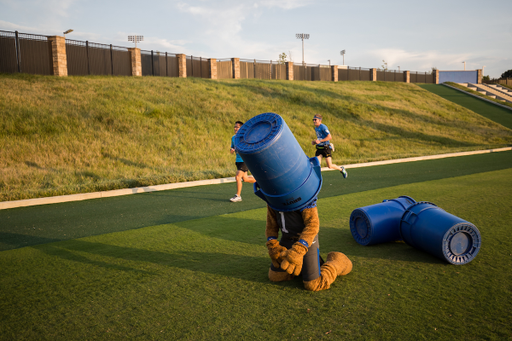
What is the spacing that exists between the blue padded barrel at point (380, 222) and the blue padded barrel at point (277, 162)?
65.1 inches

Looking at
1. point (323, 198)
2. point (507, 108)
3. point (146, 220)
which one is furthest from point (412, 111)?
point (146, 220)

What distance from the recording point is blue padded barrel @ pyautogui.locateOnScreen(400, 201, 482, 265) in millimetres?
3904

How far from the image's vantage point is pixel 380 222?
4570mm

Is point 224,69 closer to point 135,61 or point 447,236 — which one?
point 135,61

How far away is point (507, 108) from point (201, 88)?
118 ft

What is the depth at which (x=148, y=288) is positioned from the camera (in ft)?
12.0

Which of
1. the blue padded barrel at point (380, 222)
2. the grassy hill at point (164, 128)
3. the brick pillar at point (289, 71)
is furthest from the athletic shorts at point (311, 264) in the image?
the brick pillar at point (289, 71)

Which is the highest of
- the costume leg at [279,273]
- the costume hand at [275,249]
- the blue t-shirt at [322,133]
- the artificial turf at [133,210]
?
the blue t-shirt at [322,133]

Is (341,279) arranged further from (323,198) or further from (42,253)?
(323,198)

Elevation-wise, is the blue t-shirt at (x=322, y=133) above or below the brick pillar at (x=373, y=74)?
below

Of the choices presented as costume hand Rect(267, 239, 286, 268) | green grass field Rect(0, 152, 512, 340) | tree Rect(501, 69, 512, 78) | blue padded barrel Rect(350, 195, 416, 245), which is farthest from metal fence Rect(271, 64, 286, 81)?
tree Rect(501, 69, 512, 78)

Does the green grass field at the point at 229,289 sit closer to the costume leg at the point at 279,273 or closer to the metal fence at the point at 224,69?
the costume leg at the point at 279,273

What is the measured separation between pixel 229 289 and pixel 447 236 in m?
2.49

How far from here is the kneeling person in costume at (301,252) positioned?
320 centimetres
